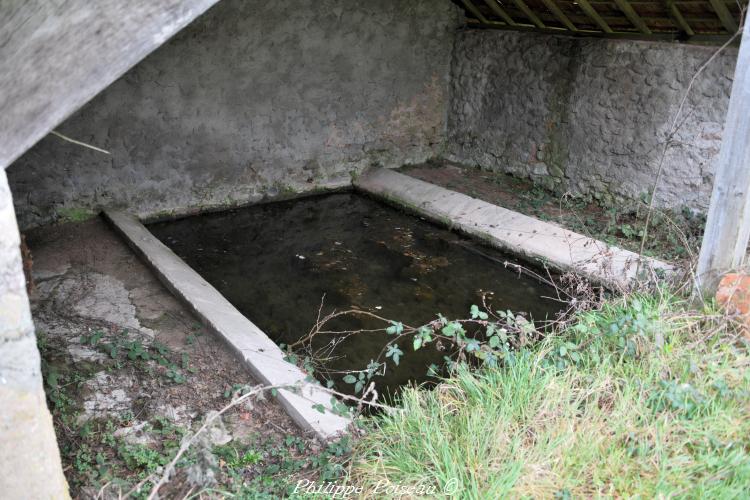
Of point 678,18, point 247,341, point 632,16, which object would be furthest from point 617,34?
point 247,341

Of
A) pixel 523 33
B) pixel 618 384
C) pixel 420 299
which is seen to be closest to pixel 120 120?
pixel 420 299

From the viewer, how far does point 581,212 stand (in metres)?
6.29

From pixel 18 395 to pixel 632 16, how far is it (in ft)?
18.6

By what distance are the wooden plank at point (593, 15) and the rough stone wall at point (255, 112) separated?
2.18 metres

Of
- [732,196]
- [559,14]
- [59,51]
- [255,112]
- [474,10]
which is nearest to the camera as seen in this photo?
[59,51]

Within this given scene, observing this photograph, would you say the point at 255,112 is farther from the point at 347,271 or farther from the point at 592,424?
the point at 592,424

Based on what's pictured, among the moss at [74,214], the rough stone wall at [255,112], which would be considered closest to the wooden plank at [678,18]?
the rough stone wall at [255,112]

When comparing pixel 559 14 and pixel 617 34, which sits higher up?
pixel 559 14

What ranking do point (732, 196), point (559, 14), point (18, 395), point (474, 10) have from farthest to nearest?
1. point (474, 10)
2. point (559, 14)
3. point (732, 196)
4. point (18, 395)

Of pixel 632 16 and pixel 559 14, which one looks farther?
pixel 559 14

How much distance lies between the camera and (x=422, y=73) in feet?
25.8

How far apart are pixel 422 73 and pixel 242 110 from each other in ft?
7.99

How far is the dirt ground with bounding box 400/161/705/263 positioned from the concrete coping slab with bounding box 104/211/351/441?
2587 mm

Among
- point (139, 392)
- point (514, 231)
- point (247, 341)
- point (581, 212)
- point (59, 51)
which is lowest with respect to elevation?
point (139, 392)
